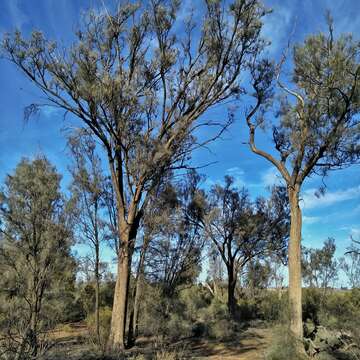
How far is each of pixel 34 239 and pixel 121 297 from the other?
11.4 feet

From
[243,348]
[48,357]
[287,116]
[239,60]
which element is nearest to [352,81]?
[287,116]

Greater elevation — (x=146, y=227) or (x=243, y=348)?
(x=146, y=227)

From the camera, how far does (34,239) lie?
40.7 feet

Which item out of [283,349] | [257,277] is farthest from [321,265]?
[283,349]

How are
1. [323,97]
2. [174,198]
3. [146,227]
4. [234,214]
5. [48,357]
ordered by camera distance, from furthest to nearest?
[234,214], [174,198], [146,227], [323,97], [48,357]

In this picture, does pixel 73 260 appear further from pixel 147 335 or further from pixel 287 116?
pixel 287 116

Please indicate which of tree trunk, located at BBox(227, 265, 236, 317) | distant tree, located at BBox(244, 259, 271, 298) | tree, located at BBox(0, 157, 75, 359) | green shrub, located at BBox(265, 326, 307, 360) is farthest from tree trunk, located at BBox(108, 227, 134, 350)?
distant tree, located at BBox(244, 259, 271, 298)

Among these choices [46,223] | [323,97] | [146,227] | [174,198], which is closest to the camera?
[46,223]

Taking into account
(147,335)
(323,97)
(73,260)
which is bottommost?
(147,335)

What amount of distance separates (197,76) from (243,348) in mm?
9392

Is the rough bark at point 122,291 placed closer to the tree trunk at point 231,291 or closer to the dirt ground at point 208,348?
the dirt ground at point 208,348

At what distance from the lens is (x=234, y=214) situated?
21797 mm

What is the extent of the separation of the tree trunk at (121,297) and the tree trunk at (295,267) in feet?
17.5

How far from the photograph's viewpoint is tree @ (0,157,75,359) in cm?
1186
